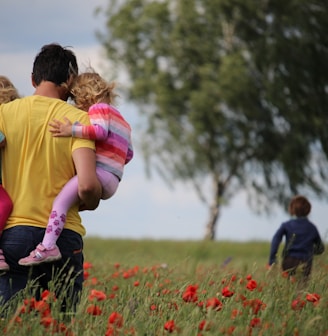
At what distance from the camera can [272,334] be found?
462cm

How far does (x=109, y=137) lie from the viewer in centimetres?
493

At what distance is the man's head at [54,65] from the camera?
486 centimetres

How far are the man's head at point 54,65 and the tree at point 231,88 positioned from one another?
21788 mm

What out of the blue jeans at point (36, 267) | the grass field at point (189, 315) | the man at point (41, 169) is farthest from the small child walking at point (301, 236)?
the man at point (41, 169)

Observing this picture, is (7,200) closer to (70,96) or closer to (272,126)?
(70,96)

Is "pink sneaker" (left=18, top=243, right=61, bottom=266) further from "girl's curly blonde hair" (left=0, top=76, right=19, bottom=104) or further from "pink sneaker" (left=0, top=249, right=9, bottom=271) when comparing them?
"girl's curly blonde hair" (left=0, top=76, right=19, bottom=104)

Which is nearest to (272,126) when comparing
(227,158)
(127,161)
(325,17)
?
(227,158)

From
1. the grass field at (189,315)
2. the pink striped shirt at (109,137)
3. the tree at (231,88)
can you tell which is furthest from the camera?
the tree at (231,88)

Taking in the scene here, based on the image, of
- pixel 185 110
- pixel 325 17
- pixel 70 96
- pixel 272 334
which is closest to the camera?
pixel 272 334

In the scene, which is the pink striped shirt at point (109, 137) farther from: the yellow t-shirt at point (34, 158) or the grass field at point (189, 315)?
the grass field at point (189, 315)

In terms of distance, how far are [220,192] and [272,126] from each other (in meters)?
3.11

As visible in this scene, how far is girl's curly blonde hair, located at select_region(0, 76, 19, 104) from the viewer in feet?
17.7

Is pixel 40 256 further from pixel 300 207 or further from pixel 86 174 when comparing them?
pixel 300 207

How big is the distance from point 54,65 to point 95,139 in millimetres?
528
